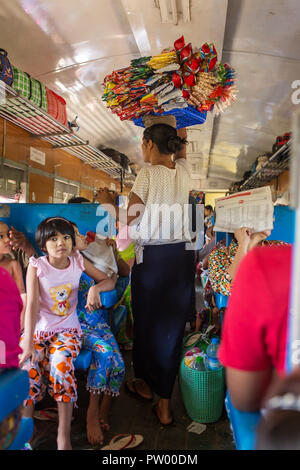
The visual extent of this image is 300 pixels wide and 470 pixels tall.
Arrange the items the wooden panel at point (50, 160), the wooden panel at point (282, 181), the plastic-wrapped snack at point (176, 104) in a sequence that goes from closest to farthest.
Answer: the plastic-wrapped snack at point (176, 104), the wooden panel at point (50, 160), the wooden panel at point (282, 181)

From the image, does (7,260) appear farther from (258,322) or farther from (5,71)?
(258,322)

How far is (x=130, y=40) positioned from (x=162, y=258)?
2.92 m

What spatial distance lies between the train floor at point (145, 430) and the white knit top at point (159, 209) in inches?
45.0

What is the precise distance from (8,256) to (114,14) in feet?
8.77

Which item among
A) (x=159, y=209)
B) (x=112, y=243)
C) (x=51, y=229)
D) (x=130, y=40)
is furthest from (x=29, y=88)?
(x=159, y=209)

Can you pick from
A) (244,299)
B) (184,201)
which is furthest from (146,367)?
(244,299)

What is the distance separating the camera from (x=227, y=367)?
85 cm

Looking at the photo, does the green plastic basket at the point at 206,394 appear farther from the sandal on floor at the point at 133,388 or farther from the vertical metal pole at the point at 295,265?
the vertical metal pole at the point at 295,265

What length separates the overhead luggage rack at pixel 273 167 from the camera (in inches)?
217

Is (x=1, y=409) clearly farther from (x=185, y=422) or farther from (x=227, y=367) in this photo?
(x=185, y=422)

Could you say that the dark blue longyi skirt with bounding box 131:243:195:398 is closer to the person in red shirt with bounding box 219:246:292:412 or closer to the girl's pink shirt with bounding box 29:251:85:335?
the girl's pink shirt with bounding box 29:251:85:335

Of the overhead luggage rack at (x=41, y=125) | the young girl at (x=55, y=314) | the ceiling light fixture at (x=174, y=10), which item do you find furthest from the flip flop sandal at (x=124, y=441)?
the ceiling light fixture at (x=174, y=10)

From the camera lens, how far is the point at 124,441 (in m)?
2.00

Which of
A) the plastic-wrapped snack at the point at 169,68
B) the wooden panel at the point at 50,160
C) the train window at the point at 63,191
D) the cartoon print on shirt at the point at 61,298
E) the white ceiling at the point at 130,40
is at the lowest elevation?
the cartoon print on shirt at the point at 61,298
